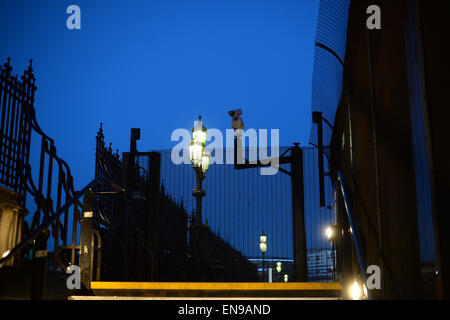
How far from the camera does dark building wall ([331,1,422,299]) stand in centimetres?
373

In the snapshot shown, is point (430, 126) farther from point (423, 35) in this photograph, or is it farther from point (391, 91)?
point (391, 91)

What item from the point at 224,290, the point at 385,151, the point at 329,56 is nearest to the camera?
the point at 385,151

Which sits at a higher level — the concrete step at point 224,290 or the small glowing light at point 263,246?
the small glowing light at point 263,246

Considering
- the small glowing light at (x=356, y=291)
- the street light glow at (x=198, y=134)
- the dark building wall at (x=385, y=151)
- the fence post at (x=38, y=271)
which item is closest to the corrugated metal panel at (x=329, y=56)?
the dark building wall at (x=385, y=151)

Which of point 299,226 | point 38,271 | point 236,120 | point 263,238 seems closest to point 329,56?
point 236,120

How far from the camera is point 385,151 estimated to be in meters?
4.41

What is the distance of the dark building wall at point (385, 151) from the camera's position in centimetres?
373

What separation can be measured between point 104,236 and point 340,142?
427cm

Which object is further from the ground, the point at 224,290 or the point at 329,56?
the point at 329,56

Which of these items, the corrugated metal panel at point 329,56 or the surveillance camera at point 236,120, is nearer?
the corrugated metal panel at point 329,56

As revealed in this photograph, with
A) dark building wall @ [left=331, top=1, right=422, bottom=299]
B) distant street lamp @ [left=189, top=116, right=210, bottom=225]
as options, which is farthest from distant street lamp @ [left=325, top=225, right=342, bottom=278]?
distant street lamp @ [left=189, top=116, right=210, bottom=225]

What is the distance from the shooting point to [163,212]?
42.8ft

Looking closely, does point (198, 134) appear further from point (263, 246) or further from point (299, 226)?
point (263, 246)

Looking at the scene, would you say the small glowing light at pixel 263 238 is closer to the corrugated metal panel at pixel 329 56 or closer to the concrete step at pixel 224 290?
the corrugated metal panel at pixel 329 56
